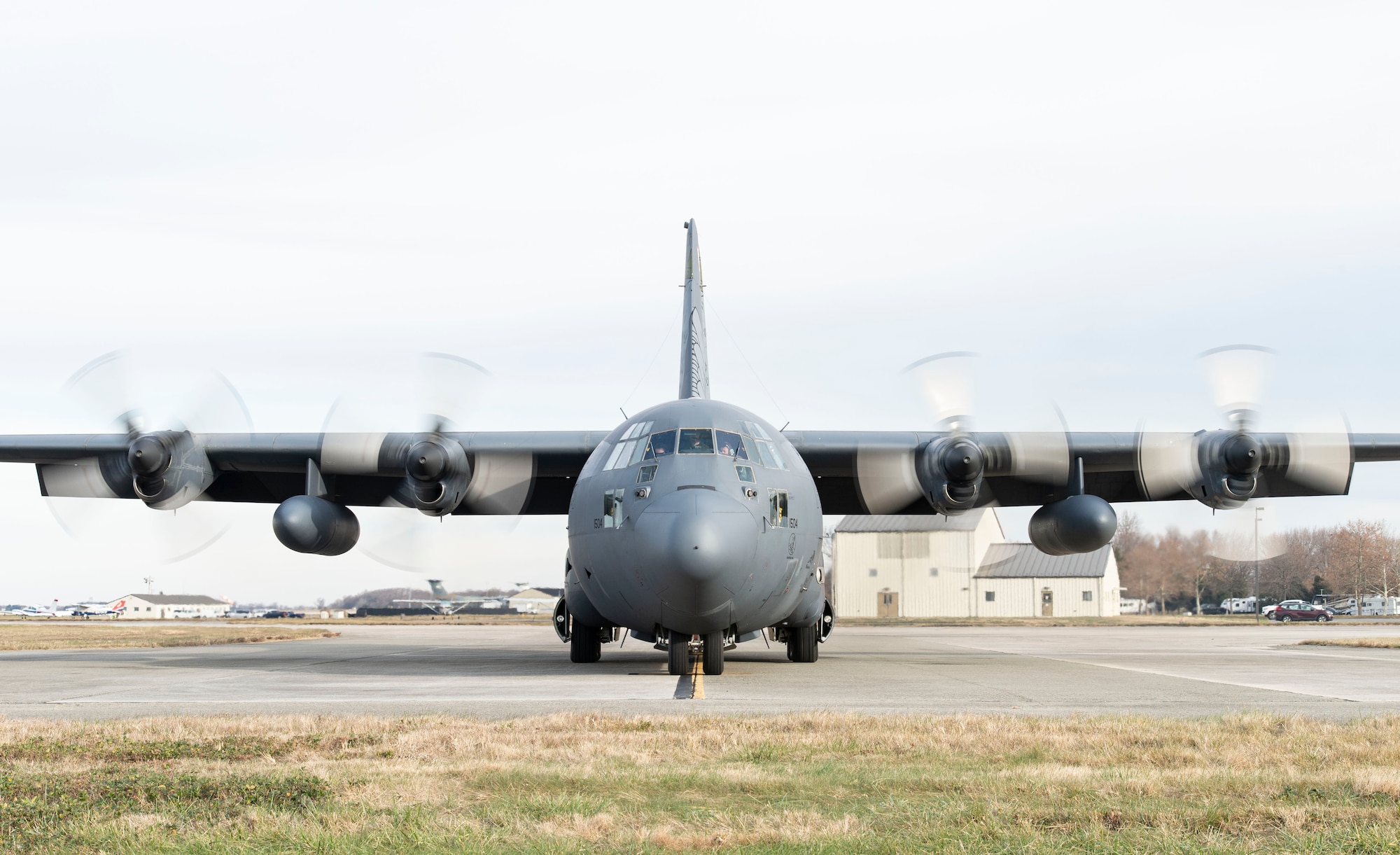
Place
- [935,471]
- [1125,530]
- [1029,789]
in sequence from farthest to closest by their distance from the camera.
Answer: [1125,530] → [935,471] → [1029,789]

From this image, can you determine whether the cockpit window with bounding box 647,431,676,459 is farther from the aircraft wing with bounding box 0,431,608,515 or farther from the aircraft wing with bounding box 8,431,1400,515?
the aircraft wing with bounding box 0,431,608,515

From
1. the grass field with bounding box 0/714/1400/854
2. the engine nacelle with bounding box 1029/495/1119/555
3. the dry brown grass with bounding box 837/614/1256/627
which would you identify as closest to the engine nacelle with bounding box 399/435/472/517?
the engine nacelle with bounding box 1029/495/1119/555

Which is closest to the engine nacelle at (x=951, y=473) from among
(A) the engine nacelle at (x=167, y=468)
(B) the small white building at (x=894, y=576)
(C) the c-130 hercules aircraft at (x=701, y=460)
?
(C) the c-130 hercules aircraft at (x=701, y=460)

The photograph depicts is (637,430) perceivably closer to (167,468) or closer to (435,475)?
(435,475)

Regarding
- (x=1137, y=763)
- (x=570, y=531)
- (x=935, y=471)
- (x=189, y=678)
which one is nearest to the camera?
(x=1137, y=763)

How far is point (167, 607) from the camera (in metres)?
161

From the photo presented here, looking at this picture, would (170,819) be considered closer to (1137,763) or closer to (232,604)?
(1137,763)

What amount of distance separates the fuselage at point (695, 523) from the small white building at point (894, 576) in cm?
4919

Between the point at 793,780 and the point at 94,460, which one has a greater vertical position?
the point at 94,460

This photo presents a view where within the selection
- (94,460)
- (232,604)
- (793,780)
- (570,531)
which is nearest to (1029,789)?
(793,780)

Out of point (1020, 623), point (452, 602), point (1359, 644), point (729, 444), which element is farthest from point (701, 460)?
point (452, 602)

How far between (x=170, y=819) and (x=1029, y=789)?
15.4 feet

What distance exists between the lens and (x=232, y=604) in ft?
638

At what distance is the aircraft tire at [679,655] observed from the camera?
16828 mm
